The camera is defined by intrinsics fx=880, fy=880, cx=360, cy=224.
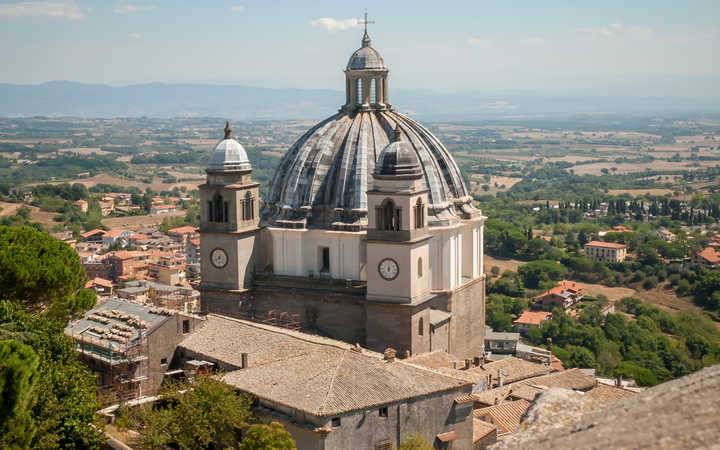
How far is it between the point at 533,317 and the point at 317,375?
197 feet

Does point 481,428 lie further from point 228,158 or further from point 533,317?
point 533,317

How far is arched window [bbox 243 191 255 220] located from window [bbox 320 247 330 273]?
4113mm

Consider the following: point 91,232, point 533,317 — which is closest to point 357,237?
point 533,317

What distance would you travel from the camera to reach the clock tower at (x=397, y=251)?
129 feet

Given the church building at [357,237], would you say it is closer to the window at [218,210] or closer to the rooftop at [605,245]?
the window at [218,210]

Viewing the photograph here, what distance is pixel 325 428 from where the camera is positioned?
92.9 feet

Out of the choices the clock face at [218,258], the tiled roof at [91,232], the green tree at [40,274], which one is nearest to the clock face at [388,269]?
the clock face at [218,258]

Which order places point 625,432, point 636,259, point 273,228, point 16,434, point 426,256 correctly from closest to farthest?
point 625,432, point 16,434, point 426,256, point 273,228, point 636,259

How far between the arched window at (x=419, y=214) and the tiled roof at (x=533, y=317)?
159 feet

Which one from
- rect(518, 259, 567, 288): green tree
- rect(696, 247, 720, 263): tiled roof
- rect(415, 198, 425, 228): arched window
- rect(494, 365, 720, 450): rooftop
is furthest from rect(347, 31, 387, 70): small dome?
rect(696, 247, 720, 263): tiled roof

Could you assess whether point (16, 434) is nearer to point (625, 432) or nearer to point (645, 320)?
point (625, 432)

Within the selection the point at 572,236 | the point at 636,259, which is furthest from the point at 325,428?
the point at 572,236

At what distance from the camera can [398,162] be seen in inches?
1551

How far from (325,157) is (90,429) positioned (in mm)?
20575
